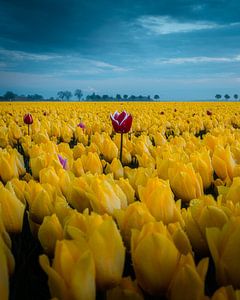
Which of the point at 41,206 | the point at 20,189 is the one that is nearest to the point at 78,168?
the point at 20,189

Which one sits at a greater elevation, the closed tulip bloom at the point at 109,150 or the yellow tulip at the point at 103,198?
the yellow tulip at the point at 103,198

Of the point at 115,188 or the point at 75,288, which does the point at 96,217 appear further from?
the point at 115,188

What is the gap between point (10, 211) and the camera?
144 cm

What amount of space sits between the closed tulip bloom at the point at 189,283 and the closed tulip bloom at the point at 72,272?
20cm

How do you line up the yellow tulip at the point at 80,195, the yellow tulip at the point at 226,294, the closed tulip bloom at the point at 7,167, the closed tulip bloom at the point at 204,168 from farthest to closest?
A: the closed tulip bloom at the point at 7,167 < the closed tulip bloom at the point at 204,168 < the yellow tulip at the point at 80,195 < the yellow tulip at the point at 226,294

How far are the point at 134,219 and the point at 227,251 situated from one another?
0.33 metres

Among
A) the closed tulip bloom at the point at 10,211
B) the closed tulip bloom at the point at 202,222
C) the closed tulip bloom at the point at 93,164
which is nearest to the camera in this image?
the closed tulip bloom at the point at 202,222

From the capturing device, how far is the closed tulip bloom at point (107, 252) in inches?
39.1

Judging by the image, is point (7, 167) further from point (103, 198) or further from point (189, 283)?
point (189, 283)

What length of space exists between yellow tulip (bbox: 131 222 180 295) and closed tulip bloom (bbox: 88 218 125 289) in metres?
0.05

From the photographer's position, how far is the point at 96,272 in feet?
3.30

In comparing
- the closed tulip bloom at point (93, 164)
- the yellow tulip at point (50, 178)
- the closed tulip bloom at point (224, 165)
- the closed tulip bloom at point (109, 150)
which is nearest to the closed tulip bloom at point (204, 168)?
the closed tulip bloom at point (224, 165)

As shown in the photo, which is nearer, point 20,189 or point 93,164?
point 20,189

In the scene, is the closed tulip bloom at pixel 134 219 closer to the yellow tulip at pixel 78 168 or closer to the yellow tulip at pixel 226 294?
the yellow tulip at pixel 226 294
